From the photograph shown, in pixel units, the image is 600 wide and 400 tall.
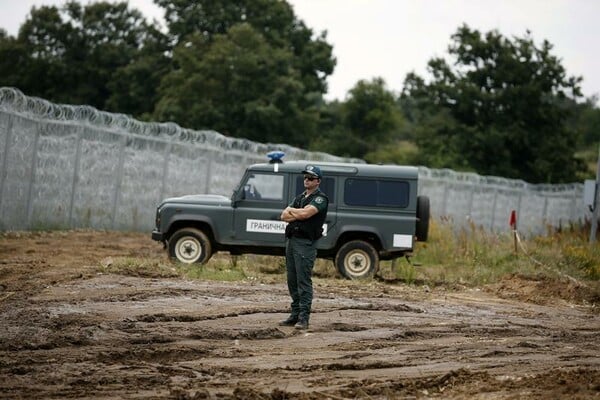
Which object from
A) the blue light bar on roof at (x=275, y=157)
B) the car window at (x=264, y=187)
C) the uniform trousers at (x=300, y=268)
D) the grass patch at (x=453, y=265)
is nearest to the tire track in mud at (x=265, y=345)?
the uniform trousers at (x=300, y=268)

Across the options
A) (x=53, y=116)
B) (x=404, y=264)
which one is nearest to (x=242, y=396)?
(x=404, y=264)

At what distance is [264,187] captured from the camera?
58.3ft

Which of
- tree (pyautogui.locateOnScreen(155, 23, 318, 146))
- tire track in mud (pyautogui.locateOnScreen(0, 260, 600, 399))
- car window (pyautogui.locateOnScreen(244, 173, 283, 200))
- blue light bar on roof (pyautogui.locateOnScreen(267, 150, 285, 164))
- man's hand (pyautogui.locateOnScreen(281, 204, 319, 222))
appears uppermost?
tree (pyautogui.locateOnScreen(155, 23, 318, 146))

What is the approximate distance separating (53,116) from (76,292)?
9868mm

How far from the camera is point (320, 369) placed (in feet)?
29.9

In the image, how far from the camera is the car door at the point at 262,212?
695 inches

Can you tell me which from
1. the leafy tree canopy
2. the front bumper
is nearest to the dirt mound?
Result: the front bumper

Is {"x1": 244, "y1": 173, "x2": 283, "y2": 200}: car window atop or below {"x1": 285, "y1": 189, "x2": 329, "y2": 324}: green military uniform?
atop

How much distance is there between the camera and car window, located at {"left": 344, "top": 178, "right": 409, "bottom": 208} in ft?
58.0

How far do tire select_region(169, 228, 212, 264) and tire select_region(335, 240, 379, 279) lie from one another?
→ 6.76 ft

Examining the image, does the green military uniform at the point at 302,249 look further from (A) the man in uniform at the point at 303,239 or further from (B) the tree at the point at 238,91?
(B) the tree at the point at 238,91

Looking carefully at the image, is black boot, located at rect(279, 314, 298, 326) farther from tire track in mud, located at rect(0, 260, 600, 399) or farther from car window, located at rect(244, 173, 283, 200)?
car window, located at rect(244, 173, 283, 200)

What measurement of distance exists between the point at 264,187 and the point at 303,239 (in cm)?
598

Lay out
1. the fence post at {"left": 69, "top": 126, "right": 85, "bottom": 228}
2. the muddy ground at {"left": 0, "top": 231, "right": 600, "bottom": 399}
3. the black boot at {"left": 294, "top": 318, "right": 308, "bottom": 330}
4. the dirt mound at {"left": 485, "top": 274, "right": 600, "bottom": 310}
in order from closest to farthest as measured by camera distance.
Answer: the muddy ground at {"left": 0, "top": 231, "right": 600, "bottom": 399} → the black boot at {"left": 294, "top": 318, "right": 308, "bottom": 330} → the dirt mound at {"left": 485, "top": 274, "right": 600, "bottom": 310} → the fence post at {"left": 69, "top": 126, "right": 85, "bottom": 228}
